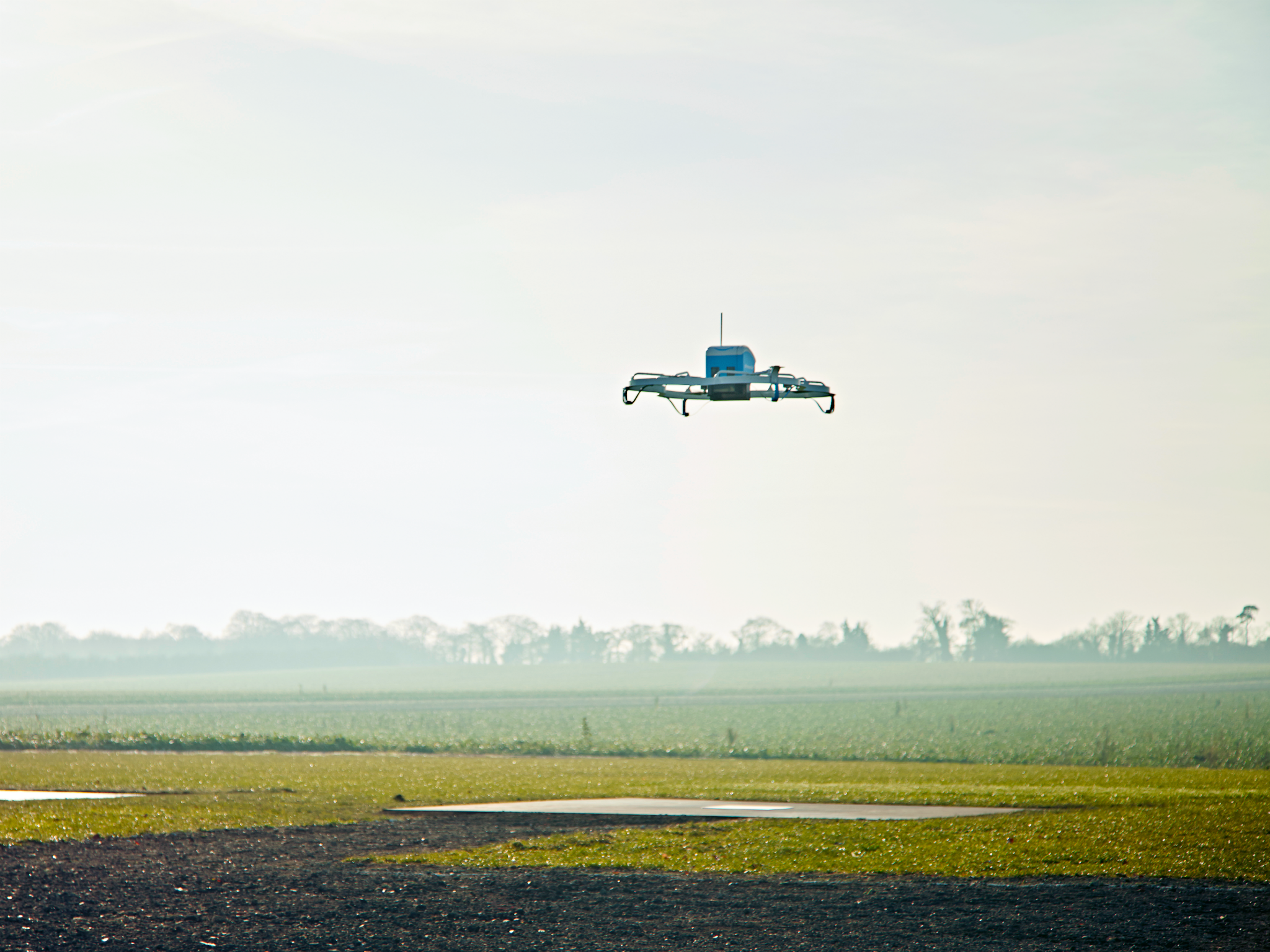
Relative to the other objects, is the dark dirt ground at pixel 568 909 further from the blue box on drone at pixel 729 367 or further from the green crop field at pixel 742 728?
the green crop field at pixel 742 728

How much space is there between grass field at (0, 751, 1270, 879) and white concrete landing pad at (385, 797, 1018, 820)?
78cm

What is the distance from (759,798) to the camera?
23.6m

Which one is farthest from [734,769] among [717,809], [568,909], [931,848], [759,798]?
[568,909]

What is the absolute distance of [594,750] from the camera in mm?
42531

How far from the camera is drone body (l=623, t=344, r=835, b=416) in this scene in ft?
35.8

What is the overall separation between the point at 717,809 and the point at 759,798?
258 centimetres

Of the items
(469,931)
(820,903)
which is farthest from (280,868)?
(820,903)

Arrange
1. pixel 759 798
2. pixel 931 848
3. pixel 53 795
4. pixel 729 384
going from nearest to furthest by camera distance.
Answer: pixel 729 384
pixel 931 848
pixel 759 798
pixel 53 795

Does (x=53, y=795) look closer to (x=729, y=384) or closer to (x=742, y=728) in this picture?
(x=729, y=384)

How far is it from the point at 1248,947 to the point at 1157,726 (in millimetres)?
44158

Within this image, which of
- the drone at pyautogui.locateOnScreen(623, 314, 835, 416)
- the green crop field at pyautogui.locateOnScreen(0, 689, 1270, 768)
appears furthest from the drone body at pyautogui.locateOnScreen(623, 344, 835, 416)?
the green crop field at pyautogui.locateOnScreen(0, 689, 1270, 768)

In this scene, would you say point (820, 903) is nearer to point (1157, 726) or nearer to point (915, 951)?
point (915, 951)

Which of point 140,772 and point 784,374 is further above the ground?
point 784,374

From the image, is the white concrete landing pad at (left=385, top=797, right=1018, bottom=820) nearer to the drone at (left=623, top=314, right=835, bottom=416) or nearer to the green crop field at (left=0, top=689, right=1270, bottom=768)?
the drone at (left=623, top=314, right=835, bottom=416)
